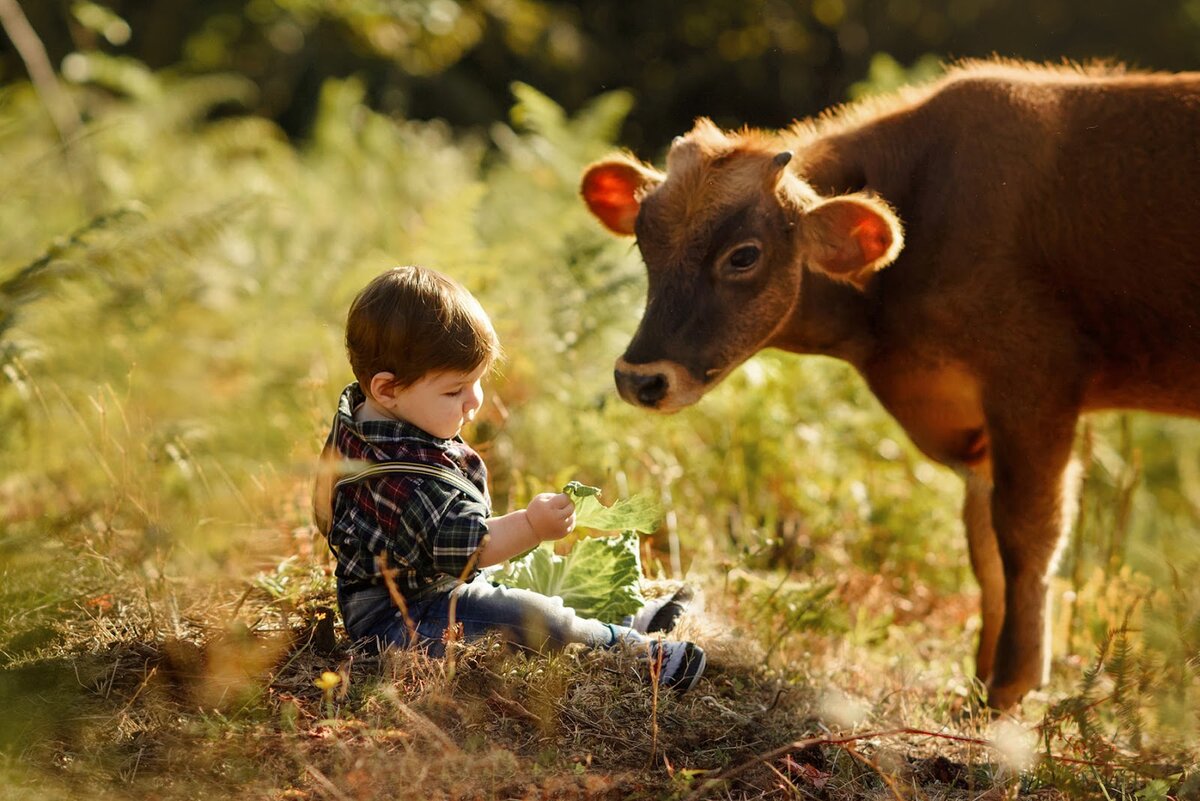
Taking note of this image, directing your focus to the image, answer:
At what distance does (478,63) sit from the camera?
16.8m

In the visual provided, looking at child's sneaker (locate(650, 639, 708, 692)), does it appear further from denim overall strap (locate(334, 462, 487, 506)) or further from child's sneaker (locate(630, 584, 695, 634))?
denim overall strap (locate(334, 462, 487, 506))

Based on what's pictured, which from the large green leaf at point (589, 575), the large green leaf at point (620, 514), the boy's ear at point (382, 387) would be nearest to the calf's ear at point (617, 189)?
the large green leaf at point (589, 575)

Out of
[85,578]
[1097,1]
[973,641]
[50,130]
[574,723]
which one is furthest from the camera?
[1097,1]

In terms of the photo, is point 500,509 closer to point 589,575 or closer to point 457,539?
point 589,575

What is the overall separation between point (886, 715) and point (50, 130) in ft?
38.1

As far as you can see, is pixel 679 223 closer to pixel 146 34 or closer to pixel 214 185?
pixel 214 185

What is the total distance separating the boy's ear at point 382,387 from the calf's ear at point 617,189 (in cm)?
215

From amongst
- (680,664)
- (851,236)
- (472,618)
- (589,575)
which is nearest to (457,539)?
(472,618)

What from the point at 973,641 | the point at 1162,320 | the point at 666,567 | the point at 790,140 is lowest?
the point at 973,641

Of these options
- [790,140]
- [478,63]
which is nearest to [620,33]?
[478,63]

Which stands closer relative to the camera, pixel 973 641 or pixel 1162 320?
pixel 1162 320

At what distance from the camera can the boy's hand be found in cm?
368

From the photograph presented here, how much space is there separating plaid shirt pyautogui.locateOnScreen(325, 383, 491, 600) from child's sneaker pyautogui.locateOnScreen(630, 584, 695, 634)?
33.1 inches

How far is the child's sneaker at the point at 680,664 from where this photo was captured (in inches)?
157
